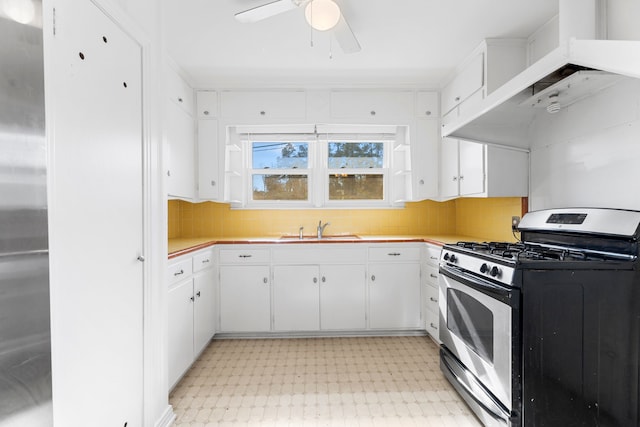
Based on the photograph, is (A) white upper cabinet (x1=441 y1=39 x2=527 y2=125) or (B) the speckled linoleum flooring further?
(A) white upper cabinet (x1=441 y1=39 x2=527 y2=125)

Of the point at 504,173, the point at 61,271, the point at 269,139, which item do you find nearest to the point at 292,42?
the point at 269,139

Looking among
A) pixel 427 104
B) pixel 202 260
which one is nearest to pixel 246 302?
pixel 202 260

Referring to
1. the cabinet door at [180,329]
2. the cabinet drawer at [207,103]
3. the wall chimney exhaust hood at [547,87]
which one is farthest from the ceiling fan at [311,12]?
the cabinet door at [180,329]

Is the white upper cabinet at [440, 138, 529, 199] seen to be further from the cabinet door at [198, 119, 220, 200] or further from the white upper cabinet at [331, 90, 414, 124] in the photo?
the cabinet door at [198, 119, 220, 200]

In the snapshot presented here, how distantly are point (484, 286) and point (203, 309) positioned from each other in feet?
6.81

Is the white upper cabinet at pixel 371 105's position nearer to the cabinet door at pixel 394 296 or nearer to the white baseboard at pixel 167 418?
the cabinet door at pixel 394 296

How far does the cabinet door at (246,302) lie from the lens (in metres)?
2.97

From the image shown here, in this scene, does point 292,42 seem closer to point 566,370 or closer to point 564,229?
point 564,229

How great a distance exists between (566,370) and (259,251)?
2267mm

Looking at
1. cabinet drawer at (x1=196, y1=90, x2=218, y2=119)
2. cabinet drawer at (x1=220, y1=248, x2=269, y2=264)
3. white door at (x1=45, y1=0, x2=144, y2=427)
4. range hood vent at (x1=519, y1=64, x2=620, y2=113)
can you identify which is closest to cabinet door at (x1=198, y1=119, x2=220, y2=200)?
cabinet drawer at (x1=196, y1=90, x2=218, y2=119)

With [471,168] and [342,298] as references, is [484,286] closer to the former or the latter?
[471,168]

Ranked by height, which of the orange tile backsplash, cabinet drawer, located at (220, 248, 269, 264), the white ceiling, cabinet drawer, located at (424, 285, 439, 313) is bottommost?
cabinet drawer, located at (424, 285, 439, 313)

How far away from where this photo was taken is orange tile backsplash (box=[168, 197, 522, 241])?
138 inches

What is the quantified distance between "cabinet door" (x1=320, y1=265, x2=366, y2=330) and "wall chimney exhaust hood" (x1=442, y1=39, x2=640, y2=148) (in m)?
1.49
